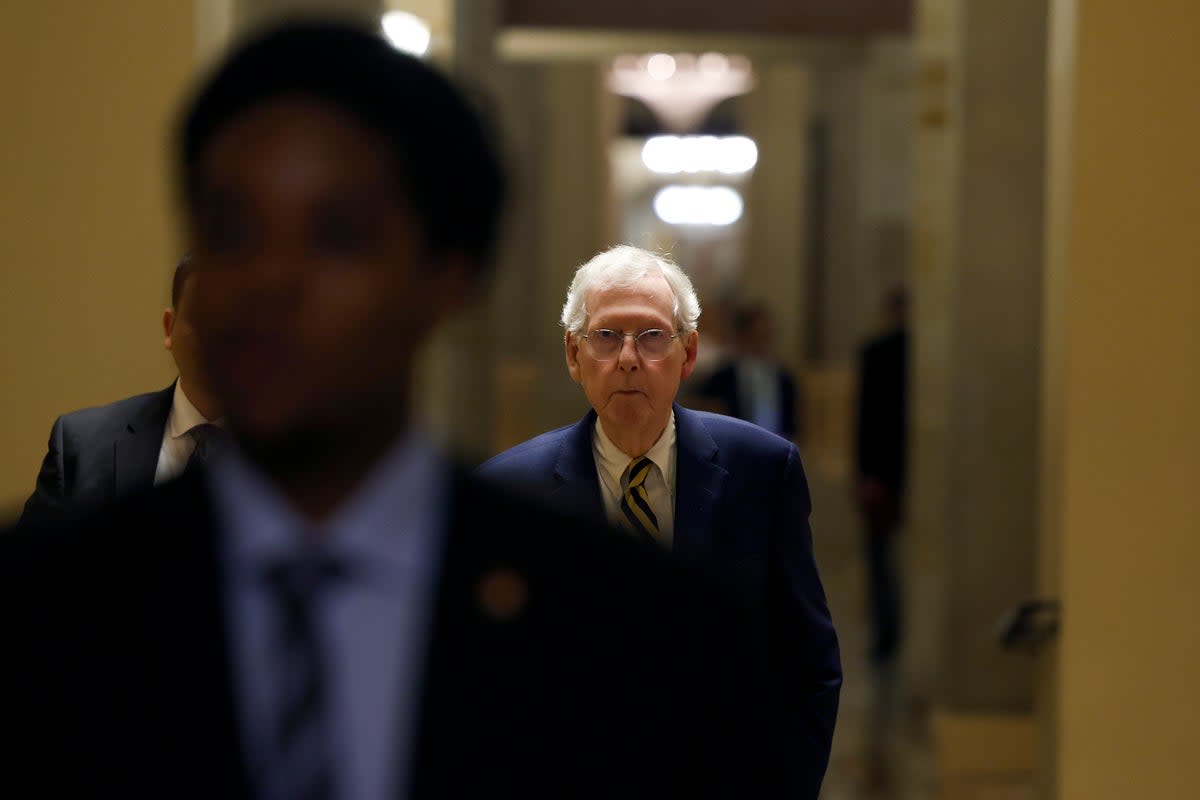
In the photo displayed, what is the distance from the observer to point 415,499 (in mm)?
1325

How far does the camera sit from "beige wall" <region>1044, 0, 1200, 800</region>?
14.2 ft

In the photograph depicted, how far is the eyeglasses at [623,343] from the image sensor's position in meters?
2.72

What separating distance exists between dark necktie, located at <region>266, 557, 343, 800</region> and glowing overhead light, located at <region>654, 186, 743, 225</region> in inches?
1565

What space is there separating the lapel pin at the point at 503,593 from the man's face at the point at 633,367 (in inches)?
54.6

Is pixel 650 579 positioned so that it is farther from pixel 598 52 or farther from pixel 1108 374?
pixel 598 52

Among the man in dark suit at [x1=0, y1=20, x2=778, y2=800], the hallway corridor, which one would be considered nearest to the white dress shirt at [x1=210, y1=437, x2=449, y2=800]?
the man in dark suit at [x1=0, y1=20, x2=778, y2=800]

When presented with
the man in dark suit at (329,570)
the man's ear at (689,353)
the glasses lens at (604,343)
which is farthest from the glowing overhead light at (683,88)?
the man in dark suit at (329,570)

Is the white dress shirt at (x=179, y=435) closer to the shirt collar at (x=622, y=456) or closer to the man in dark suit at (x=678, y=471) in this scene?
the man in dark suit at (x=678, y=471)

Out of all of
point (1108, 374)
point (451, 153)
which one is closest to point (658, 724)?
point (451, 153)

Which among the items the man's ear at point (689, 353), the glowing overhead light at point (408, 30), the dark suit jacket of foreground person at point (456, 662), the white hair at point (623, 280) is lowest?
the dark suit jacket of foreground person at point (456, 662)

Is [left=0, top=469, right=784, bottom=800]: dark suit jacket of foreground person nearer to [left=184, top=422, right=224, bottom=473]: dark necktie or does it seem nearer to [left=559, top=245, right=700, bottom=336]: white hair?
[left=184, top=422, right=224, bottom=473]: dark necktie

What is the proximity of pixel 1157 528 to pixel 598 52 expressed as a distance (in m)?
10.3

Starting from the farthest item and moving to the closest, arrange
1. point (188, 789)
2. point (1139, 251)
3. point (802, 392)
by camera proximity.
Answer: point (802, 392), point (1139, 251), point (188, 789)

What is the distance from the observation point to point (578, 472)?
2.77 metres
